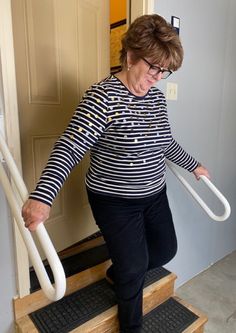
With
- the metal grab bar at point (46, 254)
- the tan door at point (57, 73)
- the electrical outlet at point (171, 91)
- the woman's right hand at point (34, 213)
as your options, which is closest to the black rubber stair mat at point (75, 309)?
the tan door at point (57, 73)

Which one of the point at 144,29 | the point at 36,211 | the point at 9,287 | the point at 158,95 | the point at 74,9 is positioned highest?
the point at 74,9

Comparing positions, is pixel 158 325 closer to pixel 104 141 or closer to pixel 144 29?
pixel 104 141

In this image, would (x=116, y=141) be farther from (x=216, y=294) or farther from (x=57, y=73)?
(x=216, y=294)

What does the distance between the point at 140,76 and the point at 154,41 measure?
0.41 feet

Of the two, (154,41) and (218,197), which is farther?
(218,197)

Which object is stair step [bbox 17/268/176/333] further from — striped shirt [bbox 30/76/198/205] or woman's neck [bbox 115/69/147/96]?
woman's neck [bbox 115/69/147/96]

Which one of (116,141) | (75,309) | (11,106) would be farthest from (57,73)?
(75,309)

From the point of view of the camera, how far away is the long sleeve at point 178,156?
1294mm

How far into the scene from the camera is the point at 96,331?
1232mm

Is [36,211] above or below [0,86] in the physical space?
below

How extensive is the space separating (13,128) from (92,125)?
37 centimetres

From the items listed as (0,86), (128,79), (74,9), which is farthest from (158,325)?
(74,9)

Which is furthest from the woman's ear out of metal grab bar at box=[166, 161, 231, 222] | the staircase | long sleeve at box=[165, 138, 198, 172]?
the staircase

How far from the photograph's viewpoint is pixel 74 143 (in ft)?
2.85
